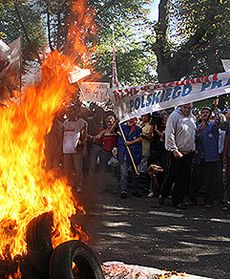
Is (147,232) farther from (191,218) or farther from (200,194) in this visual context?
(200,194)

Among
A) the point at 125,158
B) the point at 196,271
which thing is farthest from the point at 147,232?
the point at 125,158

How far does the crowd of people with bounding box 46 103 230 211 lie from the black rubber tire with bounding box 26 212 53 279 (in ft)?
17.7

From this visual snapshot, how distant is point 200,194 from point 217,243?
14.0 feet

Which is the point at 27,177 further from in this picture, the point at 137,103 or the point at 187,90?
the point at 137,103

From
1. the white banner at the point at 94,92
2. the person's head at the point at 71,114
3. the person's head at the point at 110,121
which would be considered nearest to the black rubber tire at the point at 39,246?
the person's head at the point at 71,114

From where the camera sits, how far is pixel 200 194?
10.5 metres

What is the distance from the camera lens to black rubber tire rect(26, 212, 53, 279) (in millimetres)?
3426

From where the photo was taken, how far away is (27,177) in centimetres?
447

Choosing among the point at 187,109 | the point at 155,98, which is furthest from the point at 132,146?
the point at 187,109

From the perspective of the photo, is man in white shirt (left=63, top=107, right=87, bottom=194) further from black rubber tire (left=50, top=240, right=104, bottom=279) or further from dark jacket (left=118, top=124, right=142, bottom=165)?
black rubber tire (left=50, top=240, right=104, bottom=279)

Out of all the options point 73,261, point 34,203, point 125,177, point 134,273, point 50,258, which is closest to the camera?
point 50,258

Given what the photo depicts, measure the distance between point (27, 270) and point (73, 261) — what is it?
0.35 m

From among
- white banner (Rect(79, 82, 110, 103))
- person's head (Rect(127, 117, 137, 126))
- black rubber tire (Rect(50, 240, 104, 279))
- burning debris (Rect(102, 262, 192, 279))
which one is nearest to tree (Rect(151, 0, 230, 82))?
white banner (Rect(79, 82, 110, 103))

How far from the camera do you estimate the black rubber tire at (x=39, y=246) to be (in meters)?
3.43
